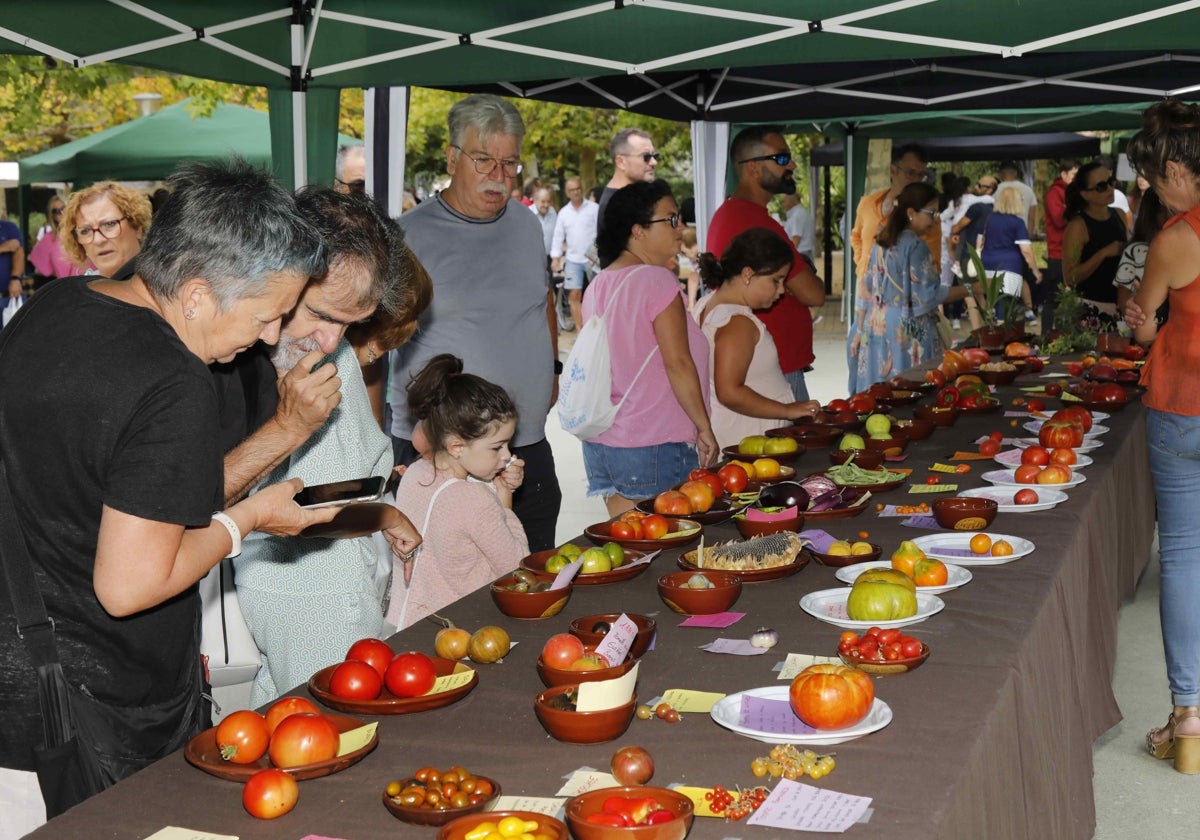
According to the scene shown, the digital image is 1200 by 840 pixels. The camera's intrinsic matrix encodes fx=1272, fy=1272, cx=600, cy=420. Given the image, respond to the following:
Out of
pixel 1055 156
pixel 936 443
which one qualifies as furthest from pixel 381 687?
pixel 1055 156

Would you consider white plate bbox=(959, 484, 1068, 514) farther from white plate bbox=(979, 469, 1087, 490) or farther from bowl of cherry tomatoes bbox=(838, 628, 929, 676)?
bowl of cherry tomatoes bbox=(838, 628, 929, 676)

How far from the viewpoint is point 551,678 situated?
1.95 meters

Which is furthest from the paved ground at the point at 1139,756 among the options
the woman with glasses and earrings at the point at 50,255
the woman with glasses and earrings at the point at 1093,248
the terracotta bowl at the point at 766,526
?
the woman with glasses and earrings at the point at 50,255

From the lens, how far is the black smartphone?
6.81 feet

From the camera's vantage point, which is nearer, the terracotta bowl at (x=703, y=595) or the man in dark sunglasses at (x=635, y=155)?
the terracotta bowl at (x=703, y=595)

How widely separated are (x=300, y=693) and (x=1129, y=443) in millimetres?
3297

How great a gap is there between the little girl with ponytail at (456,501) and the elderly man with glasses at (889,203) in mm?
5062

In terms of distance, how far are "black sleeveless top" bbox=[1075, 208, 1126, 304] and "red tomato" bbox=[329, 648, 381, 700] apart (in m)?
6.67

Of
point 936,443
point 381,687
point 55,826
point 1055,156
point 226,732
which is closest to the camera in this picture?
point 55,826

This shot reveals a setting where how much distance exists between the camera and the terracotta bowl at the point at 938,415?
14.5 ft

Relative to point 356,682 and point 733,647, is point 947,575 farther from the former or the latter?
point 356,682

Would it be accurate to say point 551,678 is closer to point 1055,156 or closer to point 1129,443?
point 1129,443

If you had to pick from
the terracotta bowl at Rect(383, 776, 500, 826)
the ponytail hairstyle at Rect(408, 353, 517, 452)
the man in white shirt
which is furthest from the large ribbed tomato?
the man in white shirt

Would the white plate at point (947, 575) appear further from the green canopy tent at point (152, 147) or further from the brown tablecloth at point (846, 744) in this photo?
the green canopy tent at point (152, 147)
